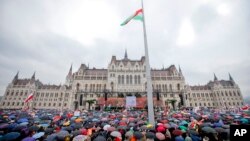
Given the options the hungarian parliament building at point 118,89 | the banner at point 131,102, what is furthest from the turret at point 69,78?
the banner at point 131,102

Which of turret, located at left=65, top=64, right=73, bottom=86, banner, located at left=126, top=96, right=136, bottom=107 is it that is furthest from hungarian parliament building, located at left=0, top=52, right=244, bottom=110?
banner, located at left=126, top=96, right=136, bottom=107

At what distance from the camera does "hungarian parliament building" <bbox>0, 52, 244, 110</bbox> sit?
5522cm

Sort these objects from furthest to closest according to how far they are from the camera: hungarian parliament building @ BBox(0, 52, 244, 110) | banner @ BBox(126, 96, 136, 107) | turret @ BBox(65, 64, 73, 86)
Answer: turret @ BBox(65, 64, 73, 86)
hungarian parliament building @ BBox(0, 52, 244, 110)
banner @ BBox(126, 96, 136, 107)

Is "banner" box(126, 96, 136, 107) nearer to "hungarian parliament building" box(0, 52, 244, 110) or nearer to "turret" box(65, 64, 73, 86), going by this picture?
"hungarian parliament building" box(0, 52, 244, 110)

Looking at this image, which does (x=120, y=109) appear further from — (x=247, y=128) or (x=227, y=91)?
(x=227, y=91)

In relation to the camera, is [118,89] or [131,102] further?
[118,89]

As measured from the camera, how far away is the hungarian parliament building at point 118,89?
55219 mm

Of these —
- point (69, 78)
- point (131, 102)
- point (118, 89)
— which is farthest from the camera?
point (69, 78)

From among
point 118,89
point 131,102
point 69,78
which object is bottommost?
point 131,102

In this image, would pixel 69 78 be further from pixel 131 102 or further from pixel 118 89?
pixel 131 102

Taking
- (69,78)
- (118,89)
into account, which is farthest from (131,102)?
(69,78)

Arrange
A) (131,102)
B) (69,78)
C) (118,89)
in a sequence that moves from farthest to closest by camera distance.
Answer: (69,78)
(118,89)
(131,102)

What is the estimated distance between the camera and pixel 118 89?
5400cm

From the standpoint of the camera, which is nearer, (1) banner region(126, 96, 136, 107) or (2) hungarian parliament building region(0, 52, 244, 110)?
(1) banner region(126, 96, 136, 107)
